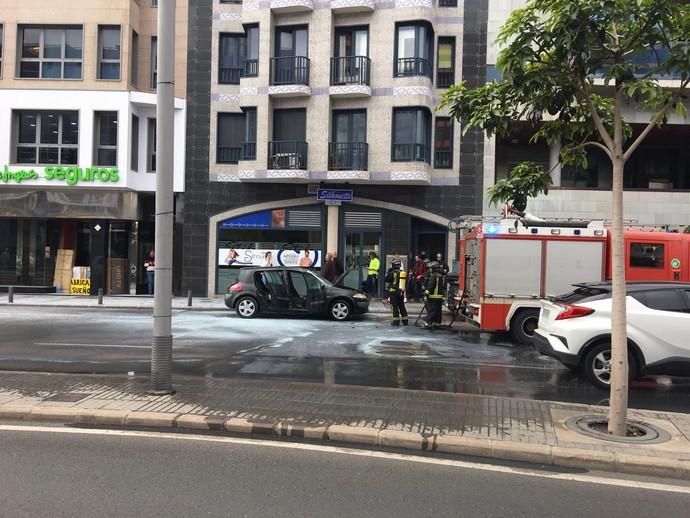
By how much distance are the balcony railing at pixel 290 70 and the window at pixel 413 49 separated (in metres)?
3.32

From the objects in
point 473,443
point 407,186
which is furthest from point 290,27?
point 473,443

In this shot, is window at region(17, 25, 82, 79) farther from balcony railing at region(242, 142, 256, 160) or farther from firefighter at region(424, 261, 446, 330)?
firefighter at region(424, 261, 446, 330)

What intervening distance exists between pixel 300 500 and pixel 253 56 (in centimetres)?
2088

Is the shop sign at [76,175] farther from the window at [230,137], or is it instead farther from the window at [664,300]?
the window at [664,300]

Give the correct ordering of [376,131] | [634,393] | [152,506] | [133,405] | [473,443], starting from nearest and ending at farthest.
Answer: [152,506] < [473,443] < [133,405] < [634,393] < [376,131]

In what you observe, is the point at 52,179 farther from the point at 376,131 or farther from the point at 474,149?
the point at 474,149

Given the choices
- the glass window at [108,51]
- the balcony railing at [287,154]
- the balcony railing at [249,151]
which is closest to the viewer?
the balcony railing at [287,154]

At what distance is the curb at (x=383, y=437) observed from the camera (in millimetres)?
5148

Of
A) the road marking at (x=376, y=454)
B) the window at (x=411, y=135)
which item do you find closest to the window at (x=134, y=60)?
the window at (x=411, y=135)

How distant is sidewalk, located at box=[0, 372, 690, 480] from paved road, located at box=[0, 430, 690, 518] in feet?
1.00

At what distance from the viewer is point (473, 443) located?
550 cm

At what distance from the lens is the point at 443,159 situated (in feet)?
73.0

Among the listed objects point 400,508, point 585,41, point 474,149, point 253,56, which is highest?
point 253,56

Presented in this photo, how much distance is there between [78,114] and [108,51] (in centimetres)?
271
